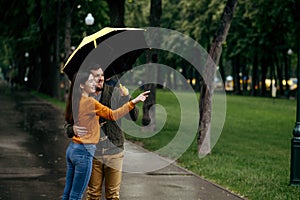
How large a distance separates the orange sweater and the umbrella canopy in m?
0.59

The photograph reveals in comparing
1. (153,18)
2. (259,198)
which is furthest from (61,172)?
(153,18)

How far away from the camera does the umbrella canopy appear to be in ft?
22.7

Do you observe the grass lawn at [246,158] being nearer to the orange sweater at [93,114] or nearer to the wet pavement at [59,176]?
the wet pavement at [59,176]

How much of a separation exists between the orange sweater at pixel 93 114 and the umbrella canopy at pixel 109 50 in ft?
1.94

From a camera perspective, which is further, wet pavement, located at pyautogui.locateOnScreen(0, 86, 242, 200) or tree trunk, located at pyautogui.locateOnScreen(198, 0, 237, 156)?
tree trunk, located at pyautogui.locateOnScreen(198, 0, 237, 156)

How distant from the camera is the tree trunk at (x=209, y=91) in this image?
14312 millimetres

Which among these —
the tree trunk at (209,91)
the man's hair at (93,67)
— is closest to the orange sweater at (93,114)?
the man's hair at (93,67)

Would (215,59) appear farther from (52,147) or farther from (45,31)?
(45,31)

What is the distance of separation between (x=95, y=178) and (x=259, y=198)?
3308 mm

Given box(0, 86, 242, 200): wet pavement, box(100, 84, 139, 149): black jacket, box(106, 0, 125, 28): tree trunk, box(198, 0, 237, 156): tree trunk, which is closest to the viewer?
box(100, 84, 139, 149): black jacket

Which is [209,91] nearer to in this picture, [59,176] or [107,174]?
[59,176]

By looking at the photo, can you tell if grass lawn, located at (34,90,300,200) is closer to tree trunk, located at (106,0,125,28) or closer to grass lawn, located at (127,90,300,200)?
grass lawn, located at (127,90,300,200)

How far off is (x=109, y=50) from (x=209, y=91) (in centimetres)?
735

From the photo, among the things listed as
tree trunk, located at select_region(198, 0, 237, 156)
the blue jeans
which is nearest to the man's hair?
the blue jeans
